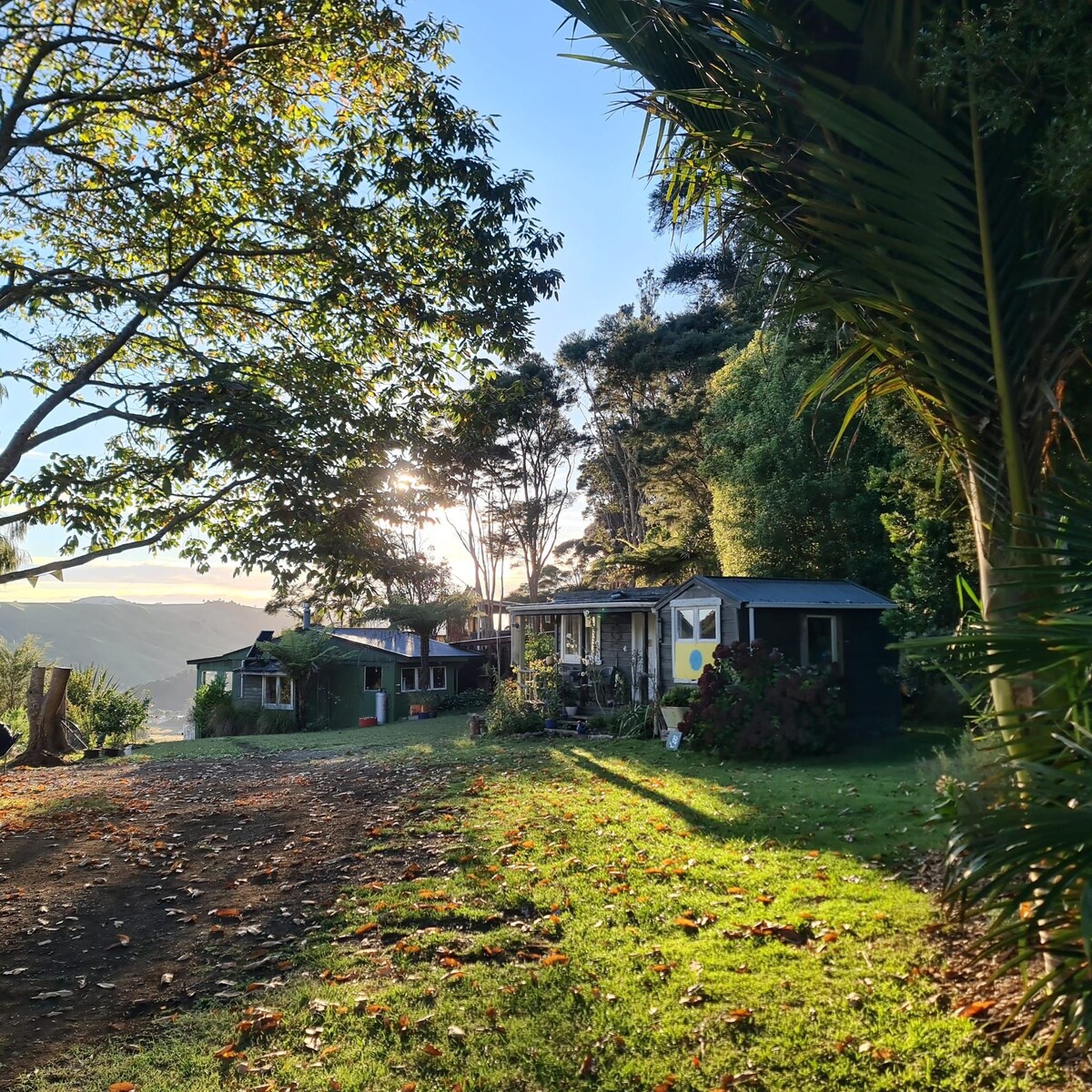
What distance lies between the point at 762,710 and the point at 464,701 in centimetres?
1867

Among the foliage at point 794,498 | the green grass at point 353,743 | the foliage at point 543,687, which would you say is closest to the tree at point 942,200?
the green grass at point 353,743

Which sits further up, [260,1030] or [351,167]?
[351,167]

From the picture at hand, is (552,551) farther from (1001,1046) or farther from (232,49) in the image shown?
(1001,1046)

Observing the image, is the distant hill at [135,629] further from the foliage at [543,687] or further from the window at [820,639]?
the window at [820,639]

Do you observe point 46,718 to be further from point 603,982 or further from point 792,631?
point 603,982

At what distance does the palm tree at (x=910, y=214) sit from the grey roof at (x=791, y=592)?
42.2ft

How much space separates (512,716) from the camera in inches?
754

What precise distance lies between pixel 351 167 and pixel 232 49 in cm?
174

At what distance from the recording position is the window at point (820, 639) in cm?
1702

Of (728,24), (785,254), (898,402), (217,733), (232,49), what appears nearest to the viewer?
(728,24)

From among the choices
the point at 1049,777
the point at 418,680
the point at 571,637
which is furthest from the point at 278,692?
the point at 1049,777

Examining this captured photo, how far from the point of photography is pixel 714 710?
1381 cm

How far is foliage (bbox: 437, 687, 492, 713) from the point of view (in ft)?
98.6

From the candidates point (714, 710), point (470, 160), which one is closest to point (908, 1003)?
point (470, 160)
